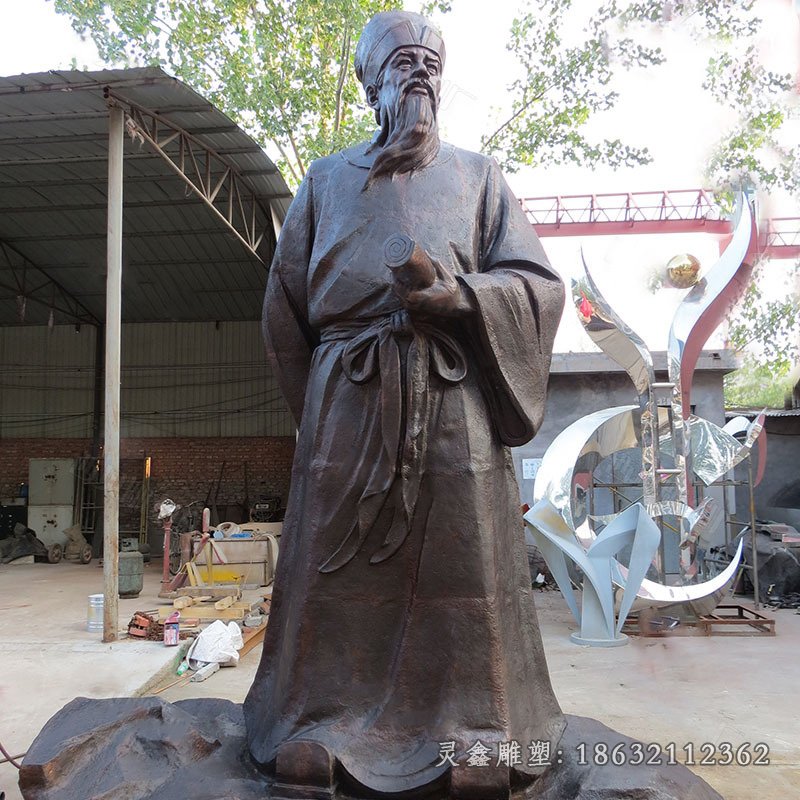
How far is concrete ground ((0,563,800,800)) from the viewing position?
4.18 metres

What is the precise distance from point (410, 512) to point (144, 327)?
16.7 metres

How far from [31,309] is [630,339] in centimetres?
1467

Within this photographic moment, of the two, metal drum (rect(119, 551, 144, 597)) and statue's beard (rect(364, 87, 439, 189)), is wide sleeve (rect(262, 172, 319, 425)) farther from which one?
metal drum (rect(119, 551, 144, 597))

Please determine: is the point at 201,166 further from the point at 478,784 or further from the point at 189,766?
the point at 478,784

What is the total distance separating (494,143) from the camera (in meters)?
13.1

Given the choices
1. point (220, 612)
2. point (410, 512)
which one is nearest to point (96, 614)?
point (220, 612)

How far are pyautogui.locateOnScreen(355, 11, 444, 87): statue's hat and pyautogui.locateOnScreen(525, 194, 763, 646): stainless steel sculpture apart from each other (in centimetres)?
535

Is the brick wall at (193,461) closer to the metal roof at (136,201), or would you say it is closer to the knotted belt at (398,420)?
the metal roof at (136,201)

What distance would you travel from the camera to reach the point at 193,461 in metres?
17.1

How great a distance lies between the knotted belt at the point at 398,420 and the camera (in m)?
2.00

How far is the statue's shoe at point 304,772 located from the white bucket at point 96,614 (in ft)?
18.7

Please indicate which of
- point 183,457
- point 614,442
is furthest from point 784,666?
point 183,457

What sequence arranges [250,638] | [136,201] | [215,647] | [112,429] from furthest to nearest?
[136,201] → [250,638] → [112,429] → [215,647]

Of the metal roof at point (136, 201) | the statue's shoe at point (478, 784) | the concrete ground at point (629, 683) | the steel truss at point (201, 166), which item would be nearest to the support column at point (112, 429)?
the concrete ground at point (629, 683)
